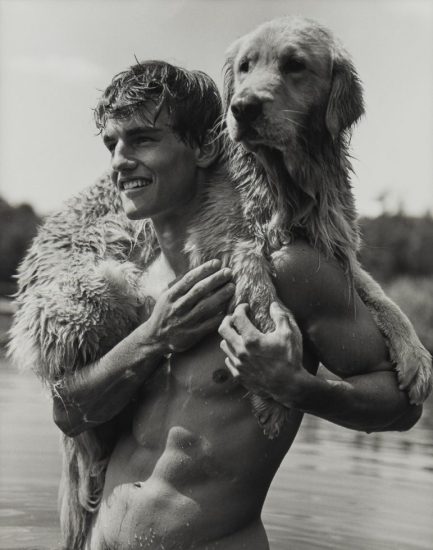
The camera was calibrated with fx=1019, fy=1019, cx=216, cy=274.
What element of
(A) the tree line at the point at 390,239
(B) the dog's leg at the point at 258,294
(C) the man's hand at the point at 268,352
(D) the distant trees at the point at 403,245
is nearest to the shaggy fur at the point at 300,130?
(B) the dog's leg at the point at 258,294

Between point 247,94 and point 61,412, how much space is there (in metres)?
1.31

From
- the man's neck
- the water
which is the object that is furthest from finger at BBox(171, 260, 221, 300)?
the water

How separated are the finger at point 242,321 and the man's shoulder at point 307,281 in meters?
0.17

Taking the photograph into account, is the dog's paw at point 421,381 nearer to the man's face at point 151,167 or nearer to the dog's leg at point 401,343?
the dog's leg at point 401,343

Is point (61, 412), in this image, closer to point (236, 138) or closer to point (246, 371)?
point (246, 371)

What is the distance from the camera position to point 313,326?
11.0ft

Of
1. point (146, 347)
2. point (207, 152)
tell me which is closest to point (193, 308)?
point (146, 347)

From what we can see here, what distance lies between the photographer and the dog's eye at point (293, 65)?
315cm

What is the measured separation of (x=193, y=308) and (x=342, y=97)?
0.84 metres

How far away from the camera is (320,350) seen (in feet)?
11.2

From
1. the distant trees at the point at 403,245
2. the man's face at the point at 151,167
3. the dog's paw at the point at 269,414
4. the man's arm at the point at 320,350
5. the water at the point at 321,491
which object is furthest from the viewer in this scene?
the distant trees at the point at 403,245

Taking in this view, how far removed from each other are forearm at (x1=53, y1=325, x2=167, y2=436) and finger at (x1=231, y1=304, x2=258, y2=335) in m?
0.33

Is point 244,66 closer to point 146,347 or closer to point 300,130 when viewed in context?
point 300,130

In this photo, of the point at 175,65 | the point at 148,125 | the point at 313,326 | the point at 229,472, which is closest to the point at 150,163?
the point at 148,125
